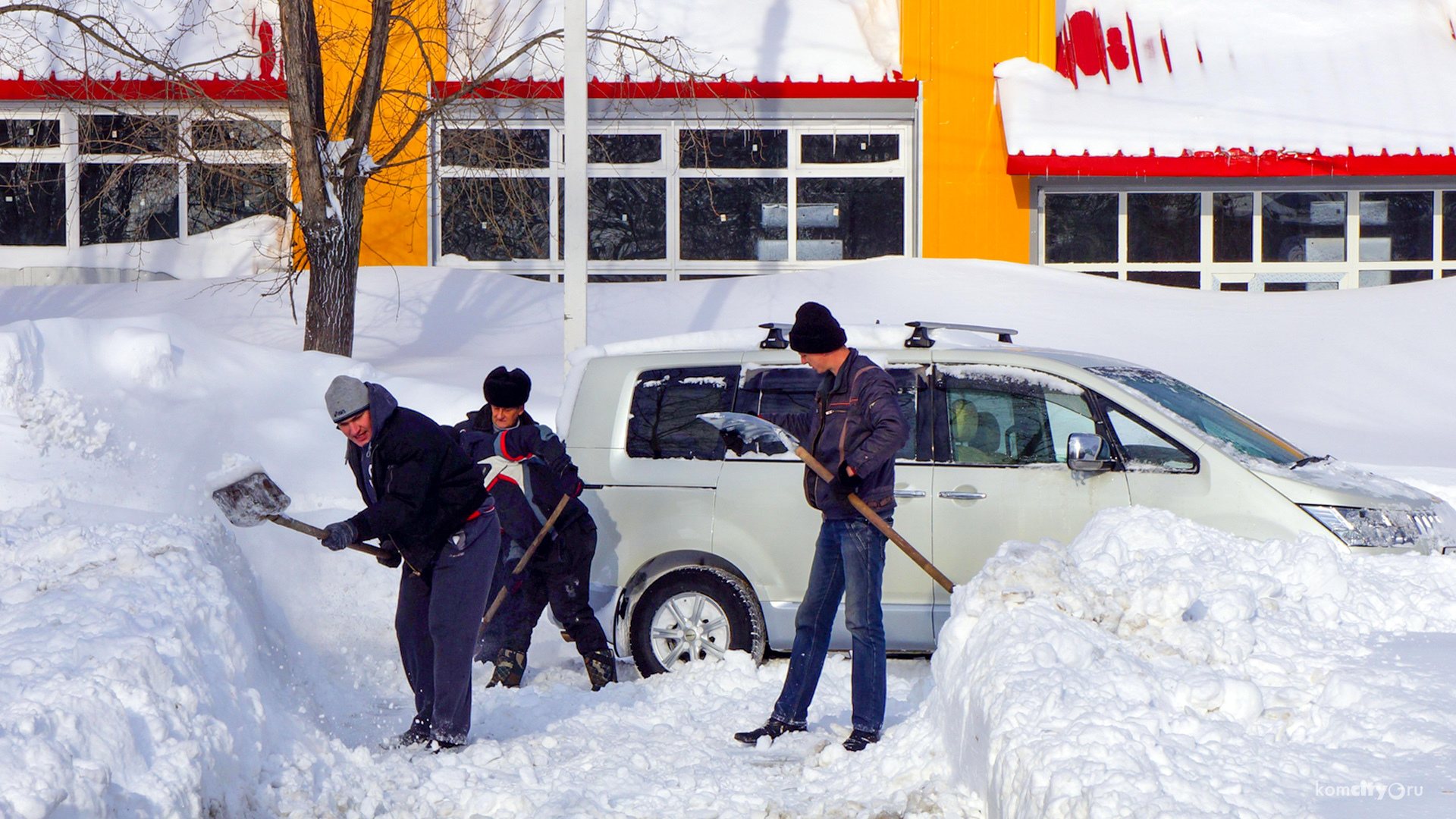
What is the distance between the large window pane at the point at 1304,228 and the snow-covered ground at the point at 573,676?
6.94 meters

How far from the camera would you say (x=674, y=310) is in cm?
1253

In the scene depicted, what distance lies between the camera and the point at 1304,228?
1506 cm

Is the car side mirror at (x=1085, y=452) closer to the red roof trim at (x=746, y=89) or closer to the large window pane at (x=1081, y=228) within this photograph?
the red roof trim at (x=746, y=89)

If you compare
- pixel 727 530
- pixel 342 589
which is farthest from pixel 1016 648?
pixel 342 589

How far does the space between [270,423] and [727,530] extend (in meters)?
3.84

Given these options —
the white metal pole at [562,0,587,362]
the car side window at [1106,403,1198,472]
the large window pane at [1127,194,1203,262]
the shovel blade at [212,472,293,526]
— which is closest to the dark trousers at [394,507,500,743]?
the shovel blade at [212,472,293,526]

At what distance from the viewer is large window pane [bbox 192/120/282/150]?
10.0 metres

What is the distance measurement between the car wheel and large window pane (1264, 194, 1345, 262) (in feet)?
37.2

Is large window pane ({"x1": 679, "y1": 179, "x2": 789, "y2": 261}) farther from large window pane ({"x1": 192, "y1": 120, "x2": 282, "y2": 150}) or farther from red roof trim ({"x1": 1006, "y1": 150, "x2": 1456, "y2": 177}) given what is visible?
large window pane ({"x1": 192, "y1": 120, "x2": 282, "y2": 150})

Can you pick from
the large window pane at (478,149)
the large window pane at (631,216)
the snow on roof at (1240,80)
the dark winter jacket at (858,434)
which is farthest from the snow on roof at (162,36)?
the dark winter jacket at (858,434)

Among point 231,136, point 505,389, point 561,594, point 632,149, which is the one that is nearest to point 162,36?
point 231,136

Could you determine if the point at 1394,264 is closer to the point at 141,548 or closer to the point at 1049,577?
the point at 1049,577

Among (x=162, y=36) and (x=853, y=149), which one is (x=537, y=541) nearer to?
(x=853, y=149)

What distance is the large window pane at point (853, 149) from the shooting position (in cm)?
1491
